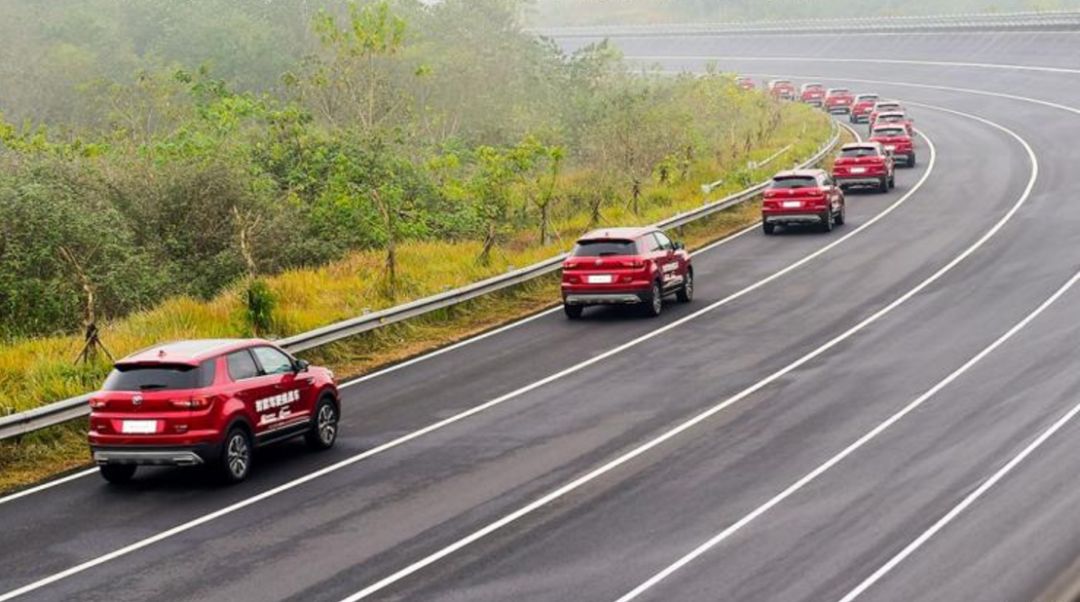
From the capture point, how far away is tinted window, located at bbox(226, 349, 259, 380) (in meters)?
17.3

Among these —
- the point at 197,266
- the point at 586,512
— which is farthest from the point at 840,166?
the point at 586,512

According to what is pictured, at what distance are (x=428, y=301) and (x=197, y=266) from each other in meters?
7.03

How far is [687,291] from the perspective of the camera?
98.4ft

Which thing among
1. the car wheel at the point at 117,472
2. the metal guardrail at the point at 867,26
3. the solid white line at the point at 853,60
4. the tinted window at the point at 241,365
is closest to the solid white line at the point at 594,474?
the tinted window at the point at 241,365

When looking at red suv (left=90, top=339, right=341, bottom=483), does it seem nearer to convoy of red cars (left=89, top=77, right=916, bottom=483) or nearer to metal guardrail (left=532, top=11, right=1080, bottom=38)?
convoy of red cars (left=89, top=77, right=916, bottom=483)

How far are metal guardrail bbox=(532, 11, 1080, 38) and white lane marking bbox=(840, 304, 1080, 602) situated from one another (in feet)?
247

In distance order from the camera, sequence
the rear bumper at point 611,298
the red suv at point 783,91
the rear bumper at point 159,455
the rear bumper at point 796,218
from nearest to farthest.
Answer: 1. the rear bumper at point 159,455
2. the rear bumper at point 611,298
3. the rear bumper at point 796,218
4. the red suv at point 783,91

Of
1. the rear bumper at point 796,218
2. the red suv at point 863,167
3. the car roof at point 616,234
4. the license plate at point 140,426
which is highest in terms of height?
the license plate at point 140,426

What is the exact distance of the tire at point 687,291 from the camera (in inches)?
1176

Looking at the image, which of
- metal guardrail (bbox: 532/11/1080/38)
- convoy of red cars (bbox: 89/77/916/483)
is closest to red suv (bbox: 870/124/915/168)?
convoy of red cars (bbox: 89/77/916/483)

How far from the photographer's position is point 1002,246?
34875 mm

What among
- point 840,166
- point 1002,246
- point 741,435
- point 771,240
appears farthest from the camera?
point 840,166

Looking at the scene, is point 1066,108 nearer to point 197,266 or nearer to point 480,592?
point 197,266

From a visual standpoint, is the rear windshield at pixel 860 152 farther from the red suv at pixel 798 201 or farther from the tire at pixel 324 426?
the tire at pixel 324 426
